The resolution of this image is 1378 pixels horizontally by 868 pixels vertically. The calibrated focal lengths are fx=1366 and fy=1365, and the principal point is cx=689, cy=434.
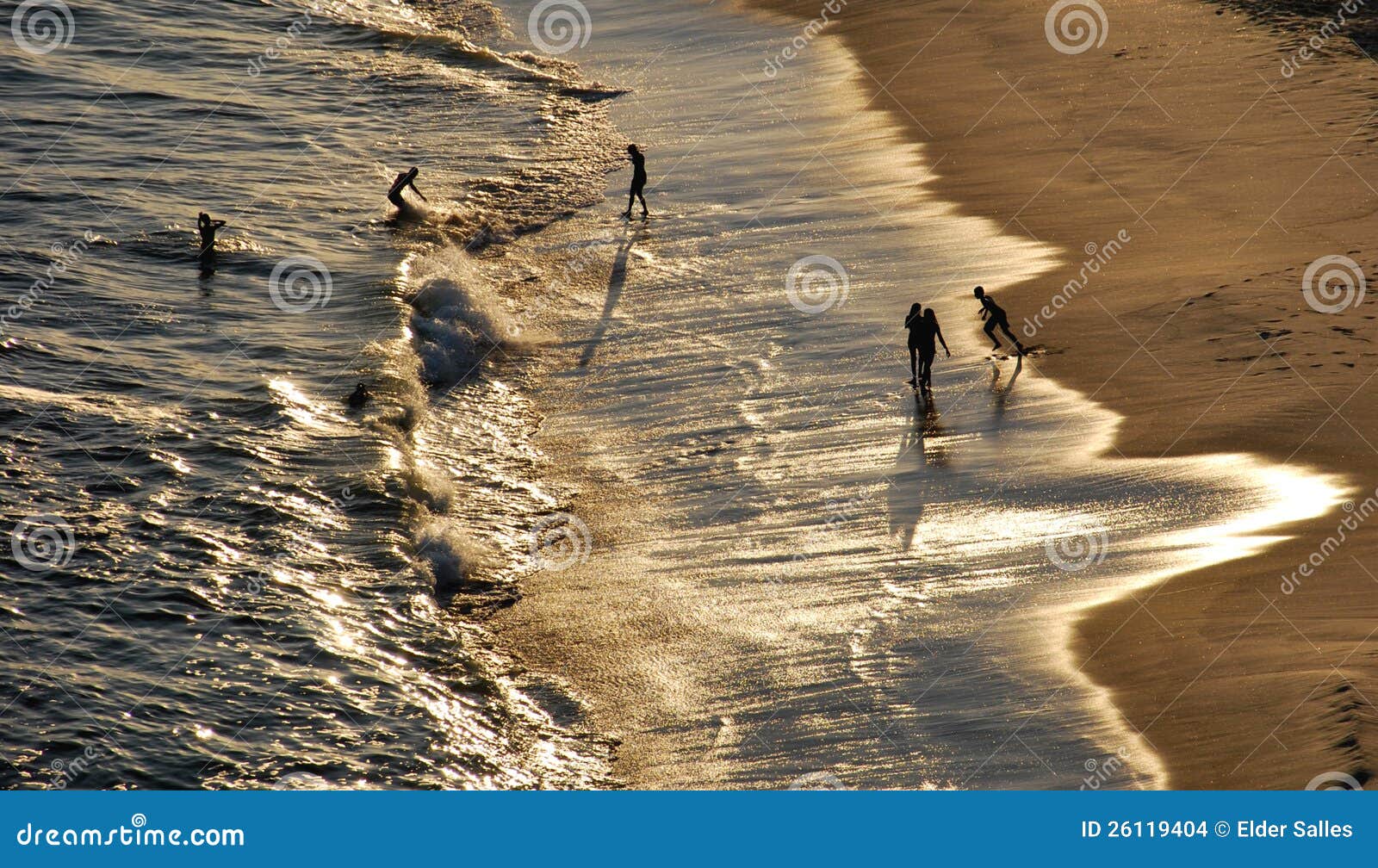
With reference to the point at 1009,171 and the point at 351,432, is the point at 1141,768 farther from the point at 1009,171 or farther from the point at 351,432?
the point at 1009,171

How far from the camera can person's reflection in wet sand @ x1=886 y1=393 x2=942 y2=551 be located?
1332 cm

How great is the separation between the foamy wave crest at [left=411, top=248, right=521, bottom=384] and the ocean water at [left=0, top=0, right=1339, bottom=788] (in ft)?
0.25

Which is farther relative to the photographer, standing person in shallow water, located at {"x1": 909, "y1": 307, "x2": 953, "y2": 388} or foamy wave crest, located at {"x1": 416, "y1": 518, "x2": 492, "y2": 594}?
standing person in shallow water, located at {"x1": 909, "y1": 307, "x2": 953, "y2": 388}

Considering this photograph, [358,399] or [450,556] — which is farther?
[358,399]

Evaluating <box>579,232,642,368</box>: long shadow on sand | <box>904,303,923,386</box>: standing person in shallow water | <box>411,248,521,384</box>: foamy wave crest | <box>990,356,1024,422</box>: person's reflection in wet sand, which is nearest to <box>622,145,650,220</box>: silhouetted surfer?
<box>579,232,642,368</box>: long shadow on sand

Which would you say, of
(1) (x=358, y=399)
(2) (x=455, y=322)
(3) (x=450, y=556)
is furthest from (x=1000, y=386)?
(1) (x=358, y=399)

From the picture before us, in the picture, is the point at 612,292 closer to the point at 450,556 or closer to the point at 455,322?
the point at 455,322

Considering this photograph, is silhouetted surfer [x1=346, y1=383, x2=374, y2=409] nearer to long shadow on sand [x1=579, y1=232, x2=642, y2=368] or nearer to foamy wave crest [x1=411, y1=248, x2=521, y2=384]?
A: foamy wave crest [x1=411, y1=248, x2=521, y2=384]

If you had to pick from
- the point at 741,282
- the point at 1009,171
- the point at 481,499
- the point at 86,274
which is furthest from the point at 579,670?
the point at 1009,171

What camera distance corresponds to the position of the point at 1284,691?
32.7 ft

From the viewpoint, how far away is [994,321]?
17.0 metres

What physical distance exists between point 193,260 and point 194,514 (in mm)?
7919

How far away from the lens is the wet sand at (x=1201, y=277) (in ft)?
33.5

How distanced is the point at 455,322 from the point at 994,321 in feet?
23.8
